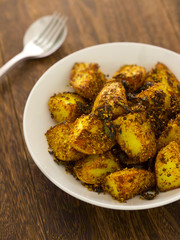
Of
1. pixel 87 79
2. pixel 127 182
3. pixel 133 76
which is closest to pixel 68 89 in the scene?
pixel 87 79

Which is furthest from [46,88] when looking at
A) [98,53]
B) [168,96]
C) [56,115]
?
[168,96]

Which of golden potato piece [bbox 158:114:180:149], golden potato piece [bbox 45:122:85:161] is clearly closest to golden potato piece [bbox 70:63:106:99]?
golden potato piece [bbox 45:122:85:161]

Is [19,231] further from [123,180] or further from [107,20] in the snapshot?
[107,20]

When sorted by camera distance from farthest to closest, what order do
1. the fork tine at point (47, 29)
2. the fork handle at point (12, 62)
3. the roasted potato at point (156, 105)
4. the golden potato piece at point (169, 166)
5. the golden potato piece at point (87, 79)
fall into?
the fork tine at point (47, 29) < the fork handle at point (12, 62) < the golden potato piece at point (87, 79) < the roasted potato at point (156, 105) < the golden potato piece at point (169, 166)

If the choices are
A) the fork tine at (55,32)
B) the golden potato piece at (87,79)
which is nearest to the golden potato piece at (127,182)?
the golden potato piece at (87,79)

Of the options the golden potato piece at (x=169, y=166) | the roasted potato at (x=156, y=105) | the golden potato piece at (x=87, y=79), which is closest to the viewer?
the golden potato piece at (x=169, y=166)

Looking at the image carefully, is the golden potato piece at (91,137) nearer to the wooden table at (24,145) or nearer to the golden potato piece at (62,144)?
the golden potato piece at (62,144)
